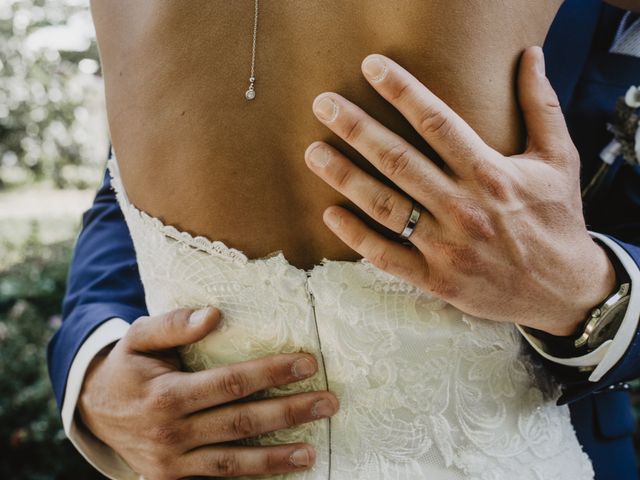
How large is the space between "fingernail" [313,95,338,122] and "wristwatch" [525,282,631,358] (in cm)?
56

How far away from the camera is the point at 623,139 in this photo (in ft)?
4.30

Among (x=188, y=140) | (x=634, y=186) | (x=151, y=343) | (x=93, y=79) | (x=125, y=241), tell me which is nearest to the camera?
(x=188, y=140)

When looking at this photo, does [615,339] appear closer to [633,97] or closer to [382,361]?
[382,361]

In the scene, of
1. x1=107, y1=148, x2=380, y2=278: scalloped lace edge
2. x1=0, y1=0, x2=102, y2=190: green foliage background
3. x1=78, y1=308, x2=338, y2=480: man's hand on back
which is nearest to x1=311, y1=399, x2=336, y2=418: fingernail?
x1=78, y1=308, x2=338, y2=480: man's hand on back

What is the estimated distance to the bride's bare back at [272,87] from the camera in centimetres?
88

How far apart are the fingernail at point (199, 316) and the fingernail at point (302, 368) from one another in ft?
0.61

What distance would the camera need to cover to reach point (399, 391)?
1017 millimetres

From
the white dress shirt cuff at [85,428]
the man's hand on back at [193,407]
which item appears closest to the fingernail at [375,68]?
the man's hand on back at [193,407]

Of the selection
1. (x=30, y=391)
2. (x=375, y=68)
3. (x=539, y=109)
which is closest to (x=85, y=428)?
(x=375, y=68)

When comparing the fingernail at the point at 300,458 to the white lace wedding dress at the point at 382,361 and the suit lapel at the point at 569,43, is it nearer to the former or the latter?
the white lace wedding dress at the point at 382,361

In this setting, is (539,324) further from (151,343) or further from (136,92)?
(136,92)

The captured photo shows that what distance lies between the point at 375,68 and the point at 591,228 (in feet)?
2.91

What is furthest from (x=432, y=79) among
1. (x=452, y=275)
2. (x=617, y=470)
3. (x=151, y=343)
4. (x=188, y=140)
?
(x=617, y=470)

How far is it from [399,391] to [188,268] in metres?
0.44
